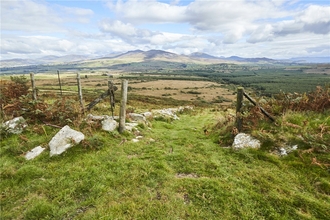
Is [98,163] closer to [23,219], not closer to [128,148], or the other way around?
[128,148]

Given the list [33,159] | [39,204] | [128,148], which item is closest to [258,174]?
[128,148]

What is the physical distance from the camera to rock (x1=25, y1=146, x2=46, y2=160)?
7.73 meters

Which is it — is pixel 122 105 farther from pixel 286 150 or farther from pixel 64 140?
pixel 286 150

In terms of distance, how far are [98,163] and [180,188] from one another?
10.6ft

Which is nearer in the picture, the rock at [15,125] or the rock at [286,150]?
the rock at [286,150]

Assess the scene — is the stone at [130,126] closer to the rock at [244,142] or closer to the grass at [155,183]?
the grass at [155,183]

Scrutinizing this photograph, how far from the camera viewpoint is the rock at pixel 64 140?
791 centimetres

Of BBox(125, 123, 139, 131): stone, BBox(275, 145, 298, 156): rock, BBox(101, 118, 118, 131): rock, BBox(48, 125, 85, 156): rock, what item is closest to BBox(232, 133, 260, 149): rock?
BBox(275, 145, 298, 156): rock

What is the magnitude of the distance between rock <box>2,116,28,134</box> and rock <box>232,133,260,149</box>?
9905 millimetres

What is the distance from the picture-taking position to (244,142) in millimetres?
8789

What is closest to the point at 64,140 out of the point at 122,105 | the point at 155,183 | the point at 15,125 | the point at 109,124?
the point at 109,124

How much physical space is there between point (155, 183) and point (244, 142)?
15.2 ft

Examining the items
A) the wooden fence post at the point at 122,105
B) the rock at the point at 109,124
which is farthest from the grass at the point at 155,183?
the wooden fence post at the point at 122,105

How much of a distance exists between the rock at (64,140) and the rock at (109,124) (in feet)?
4.65
